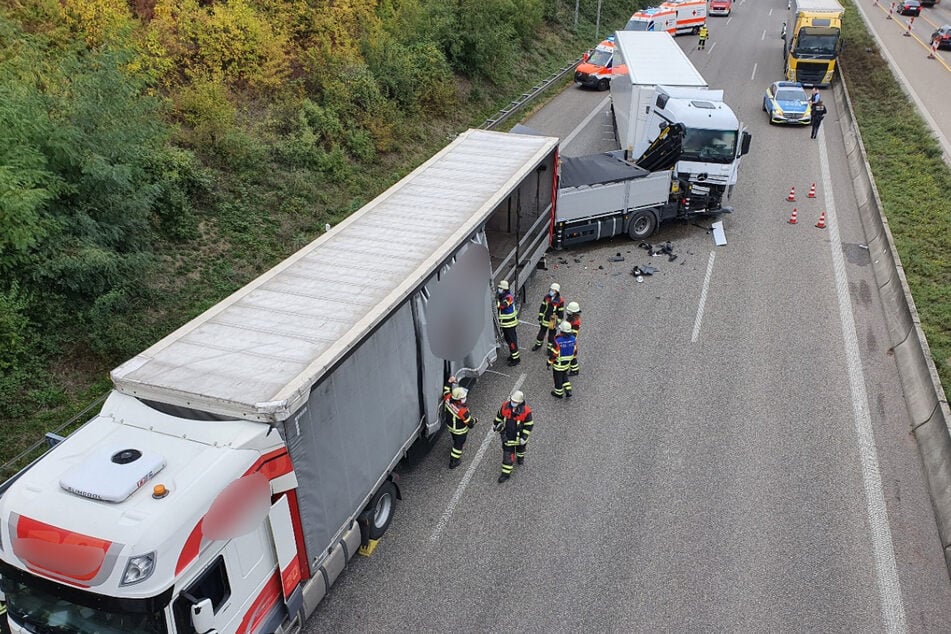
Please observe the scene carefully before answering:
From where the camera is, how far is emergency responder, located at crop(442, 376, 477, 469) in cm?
857

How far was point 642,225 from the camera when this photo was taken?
16.0 m

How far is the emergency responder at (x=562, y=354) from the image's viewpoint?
1020 cm

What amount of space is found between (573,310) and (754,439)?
3361mm

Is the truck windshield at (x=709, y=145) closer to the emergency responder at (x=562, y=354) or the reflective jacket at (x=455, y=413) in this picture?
the emergency responder at (x=562, y=354)

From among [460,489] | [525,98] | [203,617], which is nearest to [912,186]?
[525,98]

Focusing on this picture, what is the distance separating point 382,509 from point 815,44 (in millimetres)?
27212

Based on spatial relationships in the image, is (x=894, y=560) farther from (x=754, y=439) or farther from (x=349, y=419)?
(x=349, y=419)

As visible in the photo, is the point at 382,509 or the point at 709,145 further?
the point at 709,145

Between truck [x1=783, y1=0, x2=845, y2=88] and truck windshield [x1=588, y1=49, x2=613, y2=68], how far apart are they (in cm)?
757

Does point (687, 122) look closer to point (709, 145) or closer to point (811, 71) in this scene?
point (709, 145)

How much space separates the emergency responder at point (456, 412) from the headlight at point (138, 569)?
444cm

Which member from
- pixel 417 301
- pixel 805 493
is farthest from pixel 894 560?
pixel 417 301

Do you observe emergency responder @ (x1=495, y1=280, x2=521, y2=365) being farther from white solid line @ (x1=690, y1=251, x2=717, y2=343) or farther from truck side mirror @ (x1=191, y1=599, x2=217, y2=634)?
truck side mirror @ (x1=191, y1=599, x2=217, y2=634)

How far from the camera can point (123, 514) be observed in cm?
473
